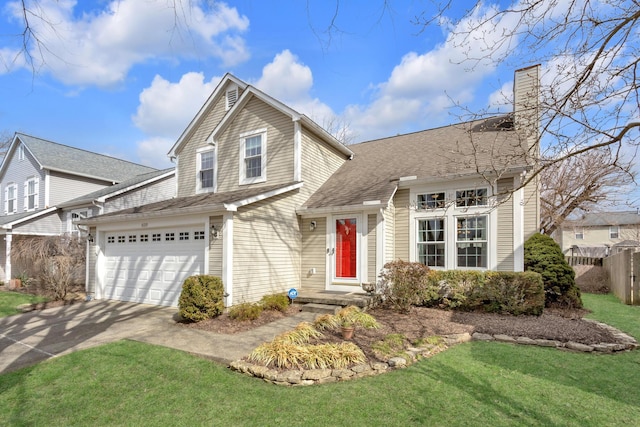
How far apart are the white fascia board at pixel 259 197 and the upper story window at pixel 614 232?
3817cm

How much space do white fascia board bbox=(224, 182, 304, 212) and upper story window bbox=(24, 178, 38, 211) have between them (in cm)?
1581

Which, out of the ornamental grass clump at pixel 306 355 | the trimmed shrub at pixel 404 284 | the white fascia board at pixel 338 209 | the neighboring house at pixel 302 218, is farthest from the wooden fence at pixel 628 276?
the ornamental grass clump at pixel 306 355

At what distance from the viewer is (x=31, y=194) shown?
1836 centimetres

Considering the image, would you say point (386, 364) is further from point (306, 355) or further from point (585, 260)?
point (585, 260)

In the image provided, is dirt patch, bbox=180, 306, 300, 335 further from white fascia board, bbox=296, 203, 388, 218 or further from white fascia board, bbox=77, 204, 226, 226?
white fascia board, bbox=296, 203, 388, 218

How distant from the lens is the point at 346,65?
3629 millimetres

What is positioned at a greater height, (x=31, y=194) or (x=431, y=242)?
(x=31, y=194)

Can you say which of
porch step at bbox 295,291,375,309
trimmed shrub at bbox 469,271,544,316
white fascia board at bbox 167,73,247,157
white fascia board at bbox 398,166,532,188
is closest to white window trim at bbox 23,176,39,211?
white fascia board at bbox 167,73,247,157

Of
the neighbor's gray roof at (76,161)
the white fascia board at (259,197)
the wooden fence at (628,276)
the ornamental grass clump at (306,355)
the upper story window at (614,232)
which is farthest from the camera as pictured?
the upper story window at (614,232)

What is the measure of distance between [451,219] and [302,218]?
180 inches

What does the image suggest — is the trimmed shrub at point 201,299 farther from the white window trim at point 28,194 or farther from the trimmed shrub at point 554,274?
the white window trim at point 28,194

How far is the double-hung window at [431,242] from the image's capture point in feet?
32.8

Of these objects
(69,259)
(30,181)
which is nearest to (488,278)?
(69,259)

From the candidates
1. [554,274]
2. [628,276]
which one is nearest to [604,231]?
[628,276]
